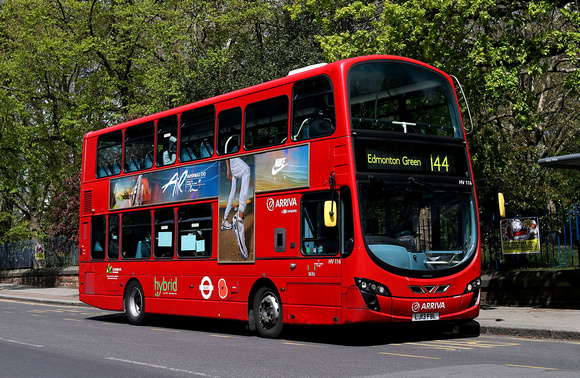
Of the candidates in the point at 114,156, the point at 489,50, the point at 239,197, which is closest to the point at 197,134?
the point at 239,197

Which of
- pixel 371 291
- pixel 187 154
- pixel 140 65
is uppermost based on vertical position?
pixel 140 65

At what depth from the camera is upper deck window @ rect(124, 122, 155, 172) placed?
16938mm

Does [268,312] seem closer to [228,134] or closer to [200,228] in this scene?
[200,228]

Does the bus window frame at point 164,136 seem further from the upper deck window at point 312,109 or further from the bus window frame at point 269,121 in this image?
the upper deck window at point 312,109

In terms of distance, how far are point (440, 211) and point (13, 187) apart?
2742 centimetres

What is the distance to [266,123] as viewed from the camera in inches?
535

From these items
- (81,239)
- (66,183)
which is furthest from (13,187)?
(81,239)

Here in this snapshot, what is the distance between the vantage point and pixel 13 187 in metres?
34.9

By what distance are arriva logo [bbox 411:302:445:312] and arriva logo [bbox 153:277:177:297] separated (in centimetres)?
624

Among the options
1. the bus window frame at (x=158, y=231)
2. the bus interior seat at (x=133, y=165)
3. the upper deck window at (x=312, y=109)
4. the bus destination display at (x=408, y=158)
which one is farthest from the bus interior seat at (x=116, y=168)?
the bus destination display at (x=408, y=158)

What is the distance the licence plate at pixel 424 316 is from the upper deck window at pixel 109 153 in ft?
30.2

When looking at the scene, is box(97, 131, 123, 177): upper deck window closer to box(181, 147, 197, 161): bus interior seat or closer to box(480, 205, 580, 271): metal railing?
box(181, 147, 197, 161): bus interior seat

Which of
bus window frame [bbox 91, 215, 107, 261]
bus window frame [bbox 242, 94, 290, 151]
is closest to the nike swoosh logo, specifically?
bus window frame [bbox 242, 94, 290, 151]

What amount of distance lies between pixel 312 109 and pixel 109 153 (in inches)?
307
